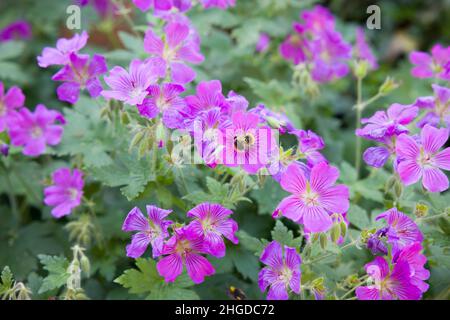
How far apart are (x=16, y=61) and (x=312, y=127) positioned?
1.75 meters

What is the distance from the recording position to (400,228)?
1.56 metres

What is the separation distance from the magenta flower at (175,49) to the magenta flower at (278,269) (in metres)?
0.57

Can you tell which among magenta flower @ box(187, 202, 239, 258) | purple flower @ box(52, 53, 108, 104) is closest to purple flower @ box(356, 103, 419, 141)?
magenta flower @ box(187, 202, 239, 258)

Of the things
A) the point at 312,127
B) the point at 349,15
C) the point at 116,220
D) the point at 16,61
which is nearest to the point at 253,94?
the point at 312,127

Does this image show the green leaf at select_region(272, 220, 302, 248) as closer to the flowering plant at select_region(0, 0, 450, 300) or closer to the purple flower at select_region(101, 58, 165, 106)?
the flowering plant at select_region(0, 0, 450, 300)

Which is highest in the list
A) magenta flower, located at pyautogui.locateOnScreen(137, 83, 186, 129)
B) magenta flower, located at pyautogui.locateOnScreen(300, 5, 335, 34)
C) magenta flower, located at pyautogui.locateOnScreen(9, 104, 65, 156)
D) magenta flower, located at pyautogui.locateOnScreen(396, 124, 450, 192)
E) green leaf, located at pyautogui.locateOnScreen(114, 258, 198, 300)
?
magenta flower, located at pyautogui.locateOnScreen(300, 5, 335, 34)

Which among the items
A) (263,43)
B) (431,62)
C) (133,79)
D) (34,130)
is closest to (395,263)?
(133,79)

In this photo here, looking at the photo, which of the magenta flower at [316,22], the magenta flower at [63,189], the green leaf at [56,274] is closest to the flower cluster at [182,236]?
the green leaf at [56,274]

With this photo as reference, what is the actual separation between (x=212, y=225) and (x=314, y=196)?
0.92 ft

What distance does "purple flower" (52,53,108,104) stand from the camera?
1745mm

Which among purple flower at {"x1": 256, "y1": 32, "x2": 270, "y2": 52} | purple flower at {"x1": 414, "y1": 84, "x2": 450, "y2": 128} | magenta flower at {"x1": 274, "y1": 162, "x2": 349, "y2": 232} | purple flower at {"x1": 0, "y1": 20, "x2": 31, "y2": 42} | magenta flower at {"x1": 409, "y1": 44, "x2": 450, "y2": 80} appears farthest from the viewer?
purple flower at {"x1": 0, "y1": 20, "x2": 31, "y2": 42}

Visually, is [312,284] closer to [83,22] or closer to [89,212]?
[89,212]

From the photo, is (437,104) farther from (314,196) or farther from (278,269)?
(278,269)

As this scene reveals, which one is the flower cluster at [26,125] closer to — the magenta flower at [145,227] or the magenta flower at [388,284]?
the magenta flower at [145,227]
